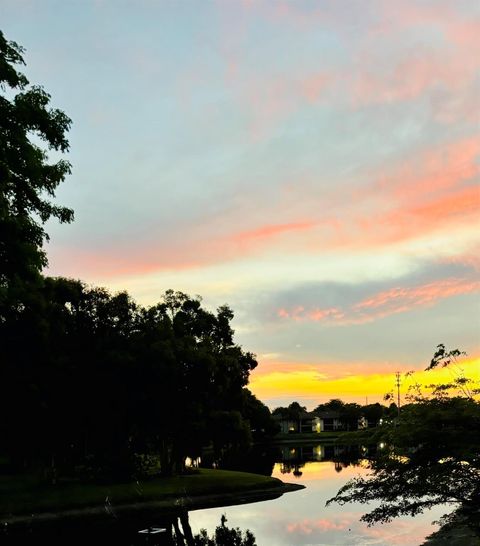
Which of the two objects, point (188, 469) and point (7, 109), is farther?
point (188, 469)

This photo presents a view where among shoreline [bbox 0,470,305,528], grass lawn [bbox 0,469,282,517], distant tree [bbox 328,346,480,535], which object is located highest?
distant tree [bbox 328,346,480,535]

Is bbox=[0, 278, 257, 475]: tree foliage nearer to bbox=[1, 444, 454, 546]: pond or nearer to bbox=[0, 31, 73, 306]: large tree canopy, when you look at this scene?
bbox=[1, 444, 454, 546]: pond

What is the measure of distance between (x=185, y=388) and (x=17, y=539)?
18330 millimetres

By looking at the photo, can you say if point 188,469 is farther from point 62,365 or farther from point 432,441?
point 432,441

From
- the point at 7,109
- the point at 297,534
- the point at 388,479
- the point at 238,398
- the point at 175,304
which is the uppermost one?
the point at 175,304

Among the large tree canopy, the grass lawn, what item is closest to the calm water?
the grass lawn

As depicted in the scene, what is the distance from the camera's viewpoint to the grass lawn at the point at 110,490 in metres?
42.2

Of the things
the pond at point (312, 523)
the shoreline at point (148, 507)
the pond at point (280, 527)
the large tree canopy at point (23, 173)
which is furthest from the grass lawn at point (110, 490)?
the large tree canopy at point (23, 173)

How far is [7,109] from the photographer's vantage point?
16266 millimetres

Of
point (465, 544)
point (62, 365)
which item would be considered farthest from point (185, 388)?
point (465, 544)

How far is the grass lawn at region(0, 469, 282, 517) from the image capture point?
139 feet

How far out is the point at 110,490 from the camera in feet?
153

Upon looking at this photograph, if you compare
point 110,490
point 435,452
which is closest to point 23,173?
point 435,452

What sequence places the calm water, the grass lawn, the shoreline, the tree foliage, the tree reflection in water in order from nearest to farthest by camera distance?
the calm water
the tree reflection in water
the shoreline
the grass lawn
the tree foliage
